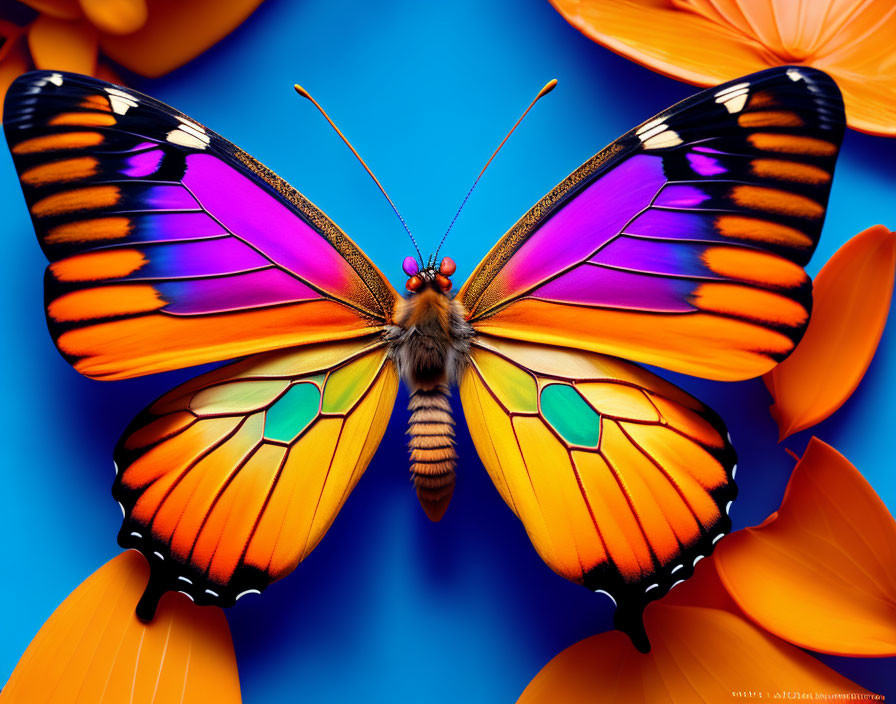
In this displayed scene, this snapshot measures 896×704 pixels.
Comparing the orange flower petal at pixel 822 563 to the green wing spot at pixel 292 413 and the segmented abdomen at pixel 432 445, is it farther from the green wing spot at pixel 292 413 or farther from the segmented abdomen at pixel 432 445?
the green wing spot at pixel 292 413

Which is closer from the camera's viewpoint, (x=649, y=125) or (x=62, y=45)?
(x=649, y=125)

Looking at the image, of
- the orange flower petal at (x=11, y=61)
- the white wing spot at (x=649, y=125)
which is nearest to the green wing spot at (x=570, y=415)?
the white wing spot at (x=649, y=125)

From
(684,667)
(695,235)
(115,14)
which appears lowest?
(684,667)

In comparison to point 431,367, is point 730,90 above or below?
above

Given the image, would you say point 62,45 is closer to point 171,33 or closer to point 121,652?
point 171,33

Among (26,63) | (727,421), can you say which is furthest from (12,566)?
(727,421)

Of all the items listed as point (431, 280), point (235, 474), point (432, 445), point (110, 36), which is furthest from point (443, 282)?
point (110, 36)

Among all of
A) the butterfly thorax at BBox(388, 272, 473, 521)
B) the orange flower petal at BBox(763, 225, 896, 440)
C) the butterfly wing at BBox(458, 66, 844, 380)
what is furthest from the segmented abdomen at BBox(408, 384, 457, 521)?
the orange flower petal at BBox(763, 225, 896, 440)
